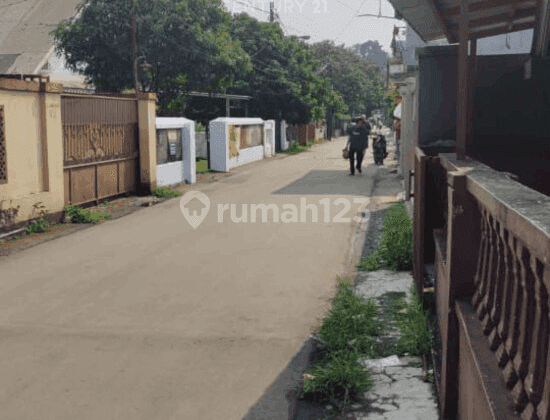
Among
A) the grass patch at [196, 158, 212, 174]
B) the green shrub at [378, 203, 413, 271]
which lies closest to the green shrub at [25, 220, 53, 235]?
the green shrub at [378, 203, 413, 271]

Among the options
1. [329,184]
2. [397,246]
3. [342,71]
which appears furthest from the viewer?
[342,71]

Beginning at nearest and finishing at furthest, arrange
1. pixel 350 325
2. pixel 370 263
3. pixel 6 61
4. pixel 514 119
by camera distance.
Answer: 1. pixel 350 325
2. pixel 514 119
3. pixel 370 263
4. pixel 6 61

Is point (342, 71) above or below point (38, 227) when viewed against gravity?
above

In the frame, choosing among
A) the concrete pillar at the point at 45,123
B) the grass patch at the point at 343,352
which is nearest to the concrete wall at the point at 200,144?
the concrete pillar at the point at 45,123

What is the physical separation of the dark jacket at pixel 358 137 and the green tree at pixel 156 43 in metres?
6.94

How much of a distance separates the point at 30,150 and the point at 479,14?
7.73m

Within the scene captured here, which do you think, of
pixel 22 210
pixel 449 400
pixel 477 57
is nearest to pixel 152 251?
pixel 22 210

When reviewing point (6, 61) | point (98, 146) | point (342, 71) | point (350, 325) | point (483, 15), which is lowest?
point (350, 325)

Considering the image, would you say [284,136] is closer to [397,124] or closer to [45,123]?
[397,124]

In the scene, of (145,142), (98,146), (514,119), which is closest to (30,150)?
(98,146)

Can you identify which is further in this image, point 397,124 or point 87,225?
point 397,124

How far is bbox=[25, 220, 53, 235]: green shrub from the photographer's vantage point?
403 inches

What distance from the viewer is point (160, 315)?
587cm

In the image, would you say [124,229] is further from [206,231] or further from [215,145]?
[215,145]
